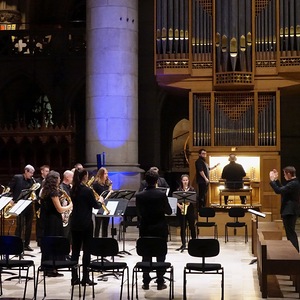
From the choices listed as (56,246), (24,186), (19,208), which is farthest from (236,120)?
(56,246)

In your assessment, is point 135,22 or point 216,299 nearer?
point 216,299

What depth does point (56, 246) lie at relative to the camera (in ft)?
31.2

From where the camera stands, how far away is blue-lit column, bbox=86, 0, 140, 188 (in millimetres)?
19125

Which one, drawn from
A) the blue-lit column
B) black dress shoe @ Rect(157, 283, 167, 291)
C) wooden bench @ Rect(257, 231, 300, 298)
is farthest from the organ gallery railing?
wooden bench @ Rect(257, 231, 300, 298)

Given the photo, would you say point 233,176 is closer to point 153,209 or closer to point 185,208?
point 185,208

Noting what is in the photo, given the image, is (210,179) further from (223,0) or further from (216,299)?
(216,299)

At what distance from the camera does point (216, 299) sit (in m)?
9.75

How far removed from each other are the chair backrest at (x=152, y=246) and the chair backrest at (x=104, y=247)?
35 cm

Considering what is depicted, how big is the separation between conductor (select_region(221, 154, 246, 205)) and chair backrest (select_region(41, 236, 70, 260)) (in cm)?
913

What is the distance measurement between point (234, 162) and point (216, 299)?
8.82m

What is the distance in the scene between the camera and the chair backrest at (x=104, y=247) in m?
9.53

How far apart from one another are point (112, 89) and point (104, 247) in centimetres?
1008

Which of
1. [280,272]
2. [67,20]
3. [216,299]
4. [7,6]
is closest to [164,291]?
[216,299]

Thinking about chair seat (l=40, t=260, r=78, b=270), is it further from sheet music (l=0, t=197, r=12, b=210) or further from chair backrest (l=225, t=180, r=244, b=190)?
chair backrest (l=225, t=180, r=244, b=190)
